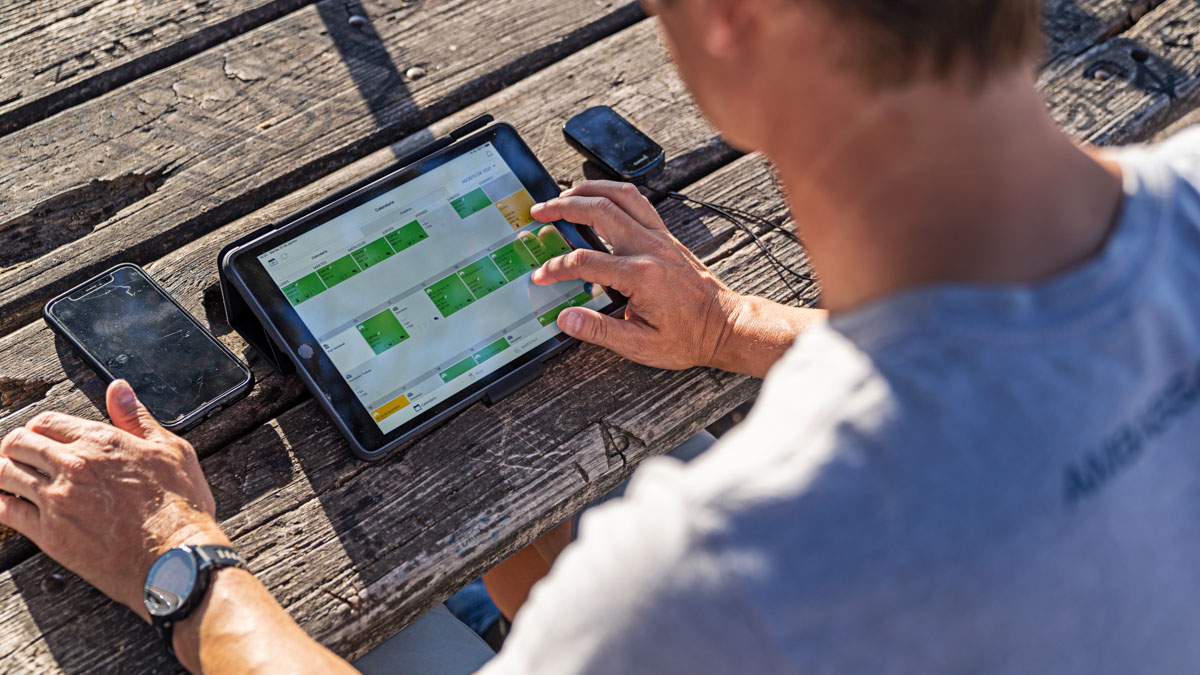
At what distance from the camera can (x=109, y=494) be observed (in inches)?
42.2

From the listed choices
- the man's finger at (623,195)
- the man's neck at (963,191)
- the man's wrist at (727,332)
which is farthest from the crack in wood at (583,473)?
the man's neck at (963,191)

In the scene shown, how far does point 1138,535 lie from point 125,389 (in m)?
1.15

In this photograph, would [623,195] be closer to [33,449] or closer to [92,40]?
[33,449]

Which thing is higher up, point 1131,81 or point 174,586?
point 174,586

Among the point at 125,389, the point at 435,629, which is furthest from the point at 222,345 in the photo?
the point at 435,629

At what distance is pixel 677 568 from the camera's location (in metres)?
0.64

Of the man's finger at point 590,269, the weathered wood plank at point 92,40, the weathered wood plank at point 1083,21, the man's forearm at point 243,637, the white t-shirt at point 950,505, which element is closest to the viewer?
the white t-shirt at point 950,505

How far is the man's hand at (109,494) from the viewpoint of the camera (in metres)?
1.05

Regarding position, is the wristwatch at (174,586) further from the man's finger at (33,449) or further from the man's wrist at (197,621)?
the man's finger at (33,449)

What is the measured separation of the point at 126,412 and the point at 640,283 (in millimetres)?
720

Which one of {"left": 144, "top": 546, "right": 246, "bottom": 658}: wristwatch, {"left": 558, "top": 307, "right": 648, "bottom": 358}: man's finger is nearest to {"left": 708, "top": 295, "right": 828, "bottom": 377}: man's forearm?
{"left": 558, "top": 307, "right": 648, "bottom": 358}: man's finger

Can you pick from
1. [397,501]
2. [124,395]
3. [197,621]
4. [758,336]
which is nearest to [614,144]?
[758,336]

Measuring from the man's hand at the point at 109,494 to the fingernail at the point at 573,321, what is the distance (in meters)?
0.53

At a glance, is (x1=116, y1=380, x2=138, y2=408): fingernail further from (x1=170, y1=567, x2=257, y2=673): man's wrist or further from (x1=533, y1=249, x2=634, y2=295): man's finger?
(x1=533, y1=249, x2=634, y2=295): man's finger
